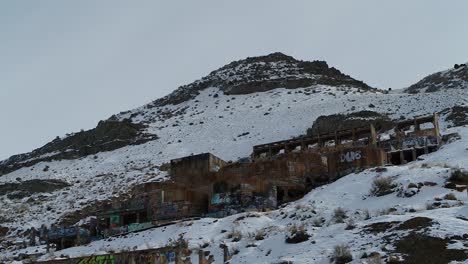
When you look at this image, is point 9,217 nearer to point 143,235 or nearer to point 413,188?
point 143,235

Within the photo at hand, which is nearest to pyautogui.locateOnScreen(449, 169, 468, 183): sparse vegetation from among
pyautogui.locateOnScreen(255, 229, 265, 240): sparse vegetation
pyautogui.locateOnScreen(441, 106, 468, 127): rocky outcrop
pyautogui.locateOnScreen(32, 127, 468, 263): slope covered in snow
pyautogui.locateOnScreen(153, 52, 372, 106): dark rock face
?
pyautogui.locateOnScreen(32, 127, 468, 263): slope covered in snow

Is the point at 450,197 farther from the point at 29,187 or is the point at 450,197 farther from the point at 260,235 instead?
the point at 29,187

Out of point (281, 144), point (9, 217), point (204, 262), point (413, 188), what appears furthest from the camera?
point (281, 144)

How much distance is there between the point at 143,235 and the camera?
28.3 meters

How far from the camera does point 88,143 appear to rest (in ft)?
267

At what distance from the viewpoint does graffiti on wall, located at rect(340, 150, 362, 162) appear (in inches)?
1507

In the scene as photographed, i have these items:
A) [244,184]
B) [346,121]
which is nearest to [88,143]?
[346,121]

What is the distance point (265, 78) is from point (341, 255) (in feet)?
270

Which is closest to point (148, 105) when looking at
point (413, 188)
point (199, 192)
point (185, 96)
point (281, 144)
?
point (185, 96)

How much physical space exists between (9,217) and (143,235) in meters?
26.1

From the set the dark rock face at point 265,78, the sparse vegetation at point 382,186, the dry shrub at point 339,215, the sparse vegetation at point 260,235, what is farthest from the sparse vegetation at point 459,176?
the dark rock face at point 265,78

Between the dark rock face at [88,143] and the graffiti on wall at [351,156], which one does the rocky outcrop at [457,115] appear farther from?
the dark rock face at [88,143]

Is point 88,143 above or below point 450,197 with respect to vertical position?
above

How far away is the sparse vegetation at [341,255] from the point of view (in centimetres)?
1530
